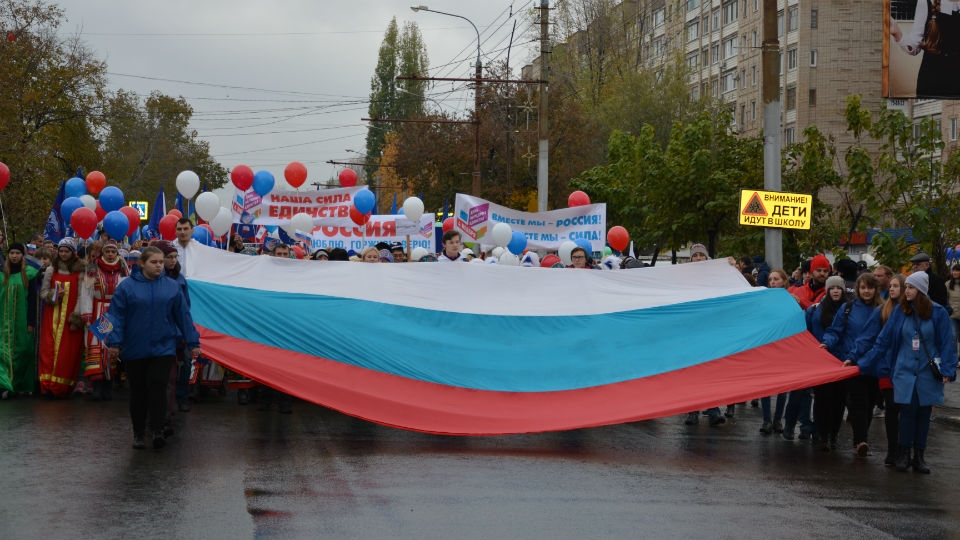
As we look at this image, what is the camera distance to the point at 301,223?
80.2 ft

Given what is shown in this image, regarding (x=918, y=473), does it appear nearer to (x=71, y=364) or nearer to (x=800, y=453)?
(x=800, y=453)

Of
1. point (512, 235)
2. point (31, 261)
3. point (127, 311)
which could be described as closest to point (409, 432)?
point (127, 311)

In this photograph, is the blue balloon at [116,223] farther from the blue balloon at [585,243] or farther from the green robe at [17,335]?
the blue balloon at [585,243]

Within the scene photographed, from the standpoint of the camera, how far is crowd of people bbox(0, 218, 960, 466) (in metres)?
11.1

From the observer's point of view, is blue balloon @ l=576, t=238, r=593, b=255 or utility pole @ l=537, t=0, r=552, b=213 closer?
blue balloon @ l=576, t=238, r=593, b=255

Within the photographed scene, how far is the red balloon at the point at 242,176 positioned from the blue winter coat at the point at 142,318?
1327cm

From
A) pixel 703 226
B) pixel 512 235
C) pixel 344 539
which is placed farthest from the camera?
pixel 703 226

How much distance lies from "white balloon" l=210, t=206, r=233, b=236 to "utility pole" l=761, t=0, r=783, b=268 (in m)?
9.03

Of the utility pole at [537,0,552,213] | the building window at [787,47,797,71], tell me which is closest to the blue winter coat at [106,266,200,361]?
the utility pole at [537,0,552,213]

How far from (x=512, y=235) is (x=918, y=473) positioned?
11.3 m

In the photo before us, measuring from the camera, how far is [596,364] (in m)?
12.9

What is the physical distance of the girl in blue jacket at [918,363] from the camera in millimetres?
11328

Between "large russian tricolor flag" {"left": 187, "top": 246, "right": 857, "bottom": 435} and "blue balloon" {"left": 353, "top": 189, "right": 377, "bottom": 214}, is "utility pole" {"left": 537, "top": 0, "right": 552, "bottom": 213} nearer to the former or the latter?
"blue balloon" {"left": 353, "top": 189, "right": 377, "bottom": 214}

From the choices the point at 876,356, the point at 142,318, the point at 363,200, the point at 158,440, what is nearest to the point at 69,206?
the point at 363,200
